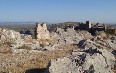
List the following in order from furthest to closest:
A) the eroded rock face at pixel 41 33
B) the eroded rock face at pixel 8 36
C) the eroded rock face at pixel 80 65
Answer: the eroded rock face at pixel 41 33
the eroded rock face at pixel 8 36
the eroded rock face at pixel 80 65

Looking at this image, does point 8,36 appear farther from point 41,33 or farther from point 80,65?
point 80,65

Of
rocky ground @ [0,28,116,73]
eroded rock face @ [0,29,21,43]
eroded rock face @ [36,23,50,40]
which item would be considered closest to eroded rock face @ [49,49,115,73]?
rocky ground @ [0,28,116,73]

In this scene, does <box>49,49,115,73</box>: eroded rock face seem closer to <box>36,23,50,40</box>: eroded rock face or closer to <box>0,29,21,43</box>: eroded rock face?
<box>0,29,21,43</box>: eroded rock face

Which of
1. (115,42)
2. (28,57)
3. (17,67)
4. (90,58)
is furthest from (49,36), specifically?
(90,58)

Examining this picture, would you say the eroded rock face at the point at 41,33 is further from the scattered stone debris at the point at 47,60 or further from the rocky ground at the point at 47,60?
the rocky ground at the point at 47,60

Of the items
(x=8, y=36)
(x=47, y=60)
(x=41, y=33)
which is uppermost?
(x=8, y=36)

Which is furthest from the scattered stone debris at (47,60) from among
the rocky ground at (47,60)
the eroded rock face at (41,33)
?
the eroded rock face at (41,33)

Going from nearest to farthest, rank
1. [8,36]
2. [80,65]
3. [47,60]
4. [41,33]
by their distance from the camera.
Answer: [80,65] < [47,60] < [8,36] < [41,33]

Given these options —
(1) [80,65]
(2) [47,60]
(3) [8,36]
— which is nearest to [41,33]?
(3) [8,36]

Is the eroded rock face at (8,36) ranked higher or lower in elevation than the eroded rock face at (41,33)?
higher

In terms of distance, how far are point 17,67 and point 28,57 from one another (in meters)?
3.43

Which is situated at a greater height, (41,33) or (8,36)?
(8,36)

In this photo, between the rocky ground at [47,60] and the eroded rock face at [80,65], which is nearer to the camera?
the eroded rock face at [80,65]

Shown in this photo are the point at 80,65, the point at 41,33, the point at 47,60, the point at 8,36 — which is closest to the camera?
the point at 80,65
